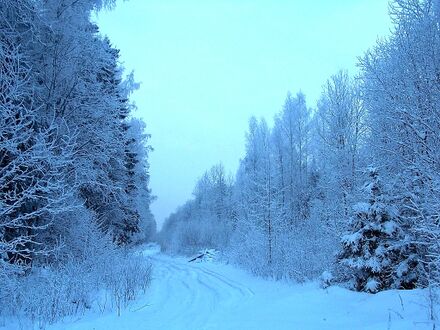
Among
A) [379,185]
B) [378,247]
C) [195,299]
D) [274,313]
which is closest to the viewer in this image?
[274,313]

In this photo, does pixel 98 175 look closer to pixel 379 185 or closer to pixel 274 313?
pixel 274 313

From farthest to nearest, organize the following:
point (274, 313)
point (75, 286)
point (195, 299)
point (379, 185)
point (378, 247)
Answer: point (195, 299), point (379, 185), point (378, 247), point (274, 313), point (75, 286)

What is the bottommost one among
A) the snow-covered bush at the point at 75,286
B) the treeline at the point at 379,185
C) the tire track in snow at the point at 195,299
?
the tire track in snow at the point at 195,299

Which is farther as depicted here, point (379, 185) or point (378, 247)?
point (379, 185)

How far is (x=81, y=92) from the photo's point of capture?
1212 cm

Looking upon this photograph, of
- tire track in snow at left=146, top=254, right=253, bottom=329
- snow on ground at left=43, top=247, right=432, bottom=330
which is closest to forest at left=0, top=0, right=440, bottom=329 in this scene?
snow on ground at left=43, top=247, right=432, bottom=330

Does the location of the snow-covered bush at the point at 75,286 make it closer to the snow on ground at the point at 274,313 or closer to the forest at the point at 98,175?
the forest at the point at 98,175

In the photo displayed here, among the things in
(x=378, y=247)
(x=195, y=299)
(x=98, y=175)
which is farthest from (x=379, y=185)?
(x=98, y=175)

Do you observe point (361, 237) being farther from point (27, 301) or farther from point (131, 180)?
point (131, 180)

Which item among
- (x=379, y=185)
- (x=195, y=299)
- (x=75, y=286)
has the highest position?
(x=379, y=185)

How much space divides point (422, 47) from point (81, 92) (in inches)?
373

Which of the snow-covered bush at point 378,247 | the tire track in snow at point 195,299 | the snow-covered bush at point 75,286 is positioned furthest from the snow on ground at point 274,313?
the snow-covered bush at point 378,247

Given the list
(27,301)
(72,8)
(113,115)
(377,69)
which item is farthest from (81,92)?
(377,69)

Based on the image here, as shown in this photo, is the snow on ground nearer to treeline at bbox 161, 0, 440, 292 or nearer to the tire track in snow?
the tire track in snow
